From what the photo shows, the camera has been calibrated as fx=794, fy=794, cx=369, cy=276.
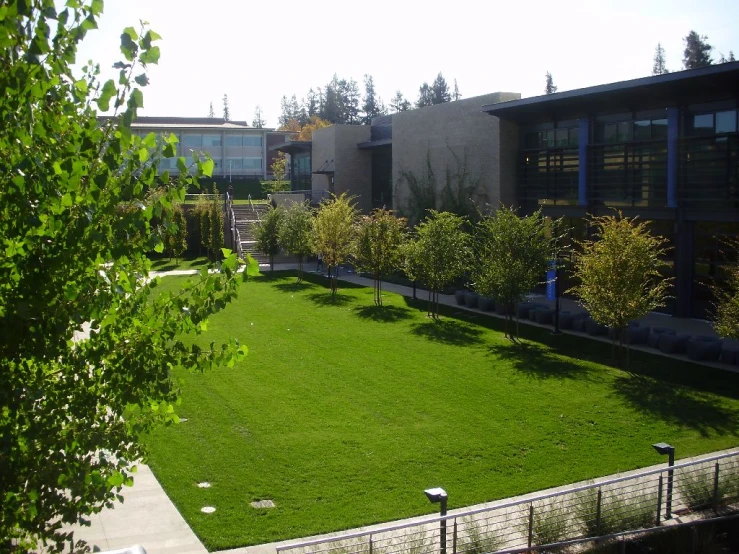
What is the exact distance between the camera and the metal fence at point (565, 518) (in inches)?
430

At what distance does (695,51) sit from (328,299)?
290 ft

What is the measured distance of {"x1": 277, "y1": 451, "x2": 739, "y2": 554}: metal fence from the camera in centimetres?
1093

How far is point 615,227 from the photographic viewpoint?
21.9 m

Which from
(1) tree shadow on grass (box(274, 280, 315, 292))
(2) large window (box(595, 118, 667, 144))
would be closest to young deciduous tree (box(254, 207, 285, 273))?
(1) tree shadow on grass (box(274, 280, 315, 292))

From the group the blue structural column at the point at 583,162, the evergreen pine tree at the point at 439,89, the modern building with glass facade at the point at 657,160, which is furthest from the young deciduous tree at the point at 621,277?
the evergreen pine tree at the point at 439,89

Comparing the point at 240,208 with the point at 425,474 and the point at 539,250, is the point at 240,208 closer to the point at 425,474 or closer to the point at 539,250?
the point at 539,250

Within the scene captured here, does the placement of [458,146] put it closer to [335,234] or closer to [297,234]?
[335,234]

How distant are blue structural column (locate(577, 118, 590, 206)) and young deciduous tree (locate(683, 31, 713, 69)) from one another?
78.0m

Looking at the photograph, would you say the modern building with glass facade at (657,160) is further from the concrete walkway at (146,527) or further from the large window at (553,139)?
the concrete walkway at (146,527)

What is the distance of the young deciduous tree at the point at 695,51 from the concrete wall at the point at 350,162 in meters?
65.0

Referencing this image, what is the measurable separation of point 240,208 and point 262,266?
11.9 metres

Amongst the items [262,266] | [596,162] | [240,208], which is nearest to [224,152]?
[240,208]

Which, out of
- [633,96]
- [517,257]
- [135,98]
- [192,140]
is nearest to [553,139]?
[633,96]

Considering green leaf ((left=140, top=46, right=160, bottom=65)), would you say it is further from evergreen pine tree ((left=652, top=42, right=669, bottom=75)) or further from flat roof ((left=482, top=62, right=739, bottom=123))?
evergreen pine tree ((left=652, top=42, right=669, bottom=75))
